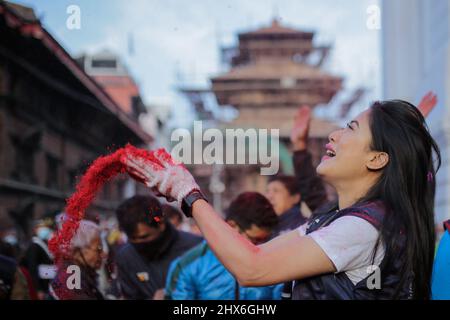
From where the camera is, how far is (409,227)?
159 cm

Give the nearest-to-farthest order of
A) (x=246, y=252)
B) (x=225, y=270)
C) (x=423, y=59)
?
(x=246, y=252) → (x=225, y=270) → (x=423, y=59)

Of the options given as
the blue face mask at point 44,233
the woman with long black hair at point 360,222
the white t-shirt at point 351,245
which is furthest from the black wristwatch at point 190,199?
the blue face mask at point 44,233

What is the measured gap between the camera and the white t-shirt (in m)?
1.51

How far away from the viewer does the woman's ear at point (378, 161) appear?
1.63 meters

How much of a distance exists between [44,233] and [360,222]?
160 inches

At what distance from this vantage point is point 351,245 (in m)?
1.52

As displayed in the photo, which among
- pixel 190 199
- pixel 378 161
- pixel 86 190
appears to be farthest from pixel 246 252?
pixel 86 190

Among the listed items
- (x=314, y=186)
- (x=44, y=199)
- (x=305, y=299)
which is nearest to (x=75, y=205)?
(x=305, y=299)

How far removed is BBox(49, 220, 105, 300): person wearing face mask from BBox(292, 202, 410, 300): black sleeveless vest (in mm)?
822

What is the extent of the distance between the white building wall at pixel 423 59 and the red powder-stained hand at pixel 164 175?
6.94 meters

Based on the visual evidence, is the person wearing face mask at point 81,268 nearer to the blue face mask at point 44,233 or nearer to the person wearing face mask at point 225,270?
the person wearing face mask at point 225,270

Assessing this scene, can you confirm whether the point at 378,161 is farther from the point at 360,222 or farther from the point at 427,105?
the point at 427,105

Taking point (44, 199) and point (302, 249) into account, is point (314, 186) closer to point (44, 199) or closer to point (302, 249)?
point (302, 249)
